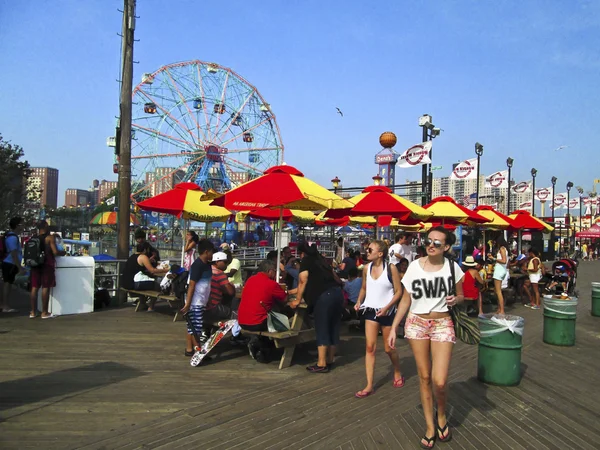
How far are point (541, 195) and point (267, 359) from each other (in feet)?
116

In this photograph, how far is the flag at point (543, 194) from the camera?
116 ft

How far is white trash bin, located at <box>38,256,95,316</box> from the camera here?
7.95 meters

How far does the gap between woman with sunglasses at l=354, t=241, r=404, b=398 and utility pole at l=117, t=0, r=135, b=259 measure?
21.7 ft

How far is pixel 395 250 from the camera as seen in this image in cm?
985

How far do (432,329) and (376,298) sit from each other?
1115 mm

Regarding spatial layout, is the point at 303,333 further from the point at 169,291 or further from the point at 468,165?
the point at 468,165

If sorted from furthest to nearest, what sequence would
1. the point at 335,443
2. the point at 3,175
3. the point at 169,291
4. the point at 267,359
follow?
the point at 3,175 < the point at 169,291 < the point at 267,359 < the point at 335,443

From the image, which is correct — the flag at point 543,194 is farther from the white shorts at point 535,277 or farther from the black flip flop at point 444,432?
the black flip flop at point 444,432

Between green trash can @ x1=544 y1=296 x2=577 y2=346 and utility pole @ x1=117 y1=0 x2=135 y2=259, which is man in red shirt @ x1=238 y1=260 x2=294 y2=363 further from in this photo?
utility pole @ x1=117 y1=0 x2=135 y2=259

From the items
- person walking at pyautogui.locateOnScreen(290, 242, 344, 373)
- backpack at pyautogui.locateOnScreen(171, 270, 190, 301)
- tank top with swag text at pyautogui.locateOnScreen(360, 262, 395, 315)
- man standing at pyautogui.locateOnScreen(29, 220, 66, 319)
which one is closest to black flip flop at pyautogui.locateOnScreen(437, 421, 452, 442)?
tank top with swag text at pyautogui.locateOnScreen(360, 262, 395, 315)

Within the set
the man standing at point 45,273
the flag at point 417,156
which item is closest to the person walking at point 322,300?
the man standing at point 45,273

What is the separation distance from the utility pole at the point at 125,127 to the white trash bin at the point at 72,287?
151 centimetres

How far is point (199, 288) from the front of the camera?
5.61 meters

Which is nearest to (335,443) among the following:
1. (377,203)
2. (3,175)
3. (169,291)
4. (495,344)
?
(495,344)
